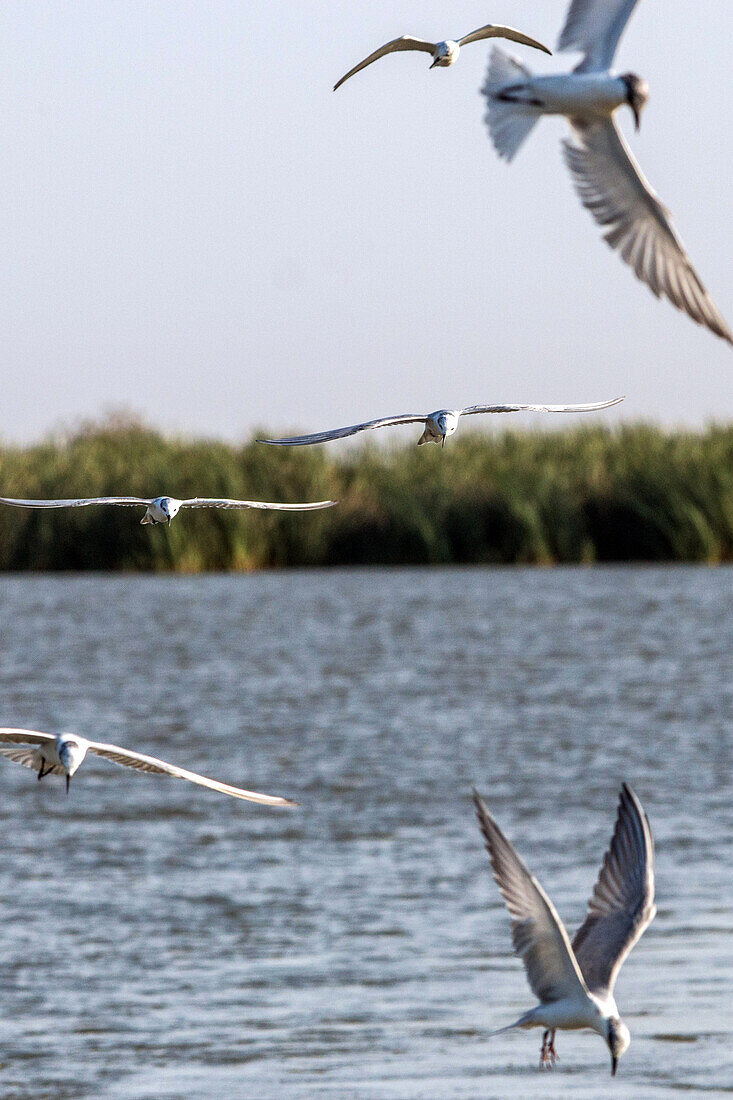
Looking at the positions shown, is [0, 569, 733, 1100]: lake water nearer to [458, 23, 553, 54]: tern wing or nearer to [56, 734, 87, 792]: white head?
[56, 734, 87, 792]: white head

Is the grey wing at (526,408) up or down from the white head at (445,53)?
down

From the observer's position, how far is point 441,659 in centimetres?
3191

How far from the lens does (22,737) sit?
463 cm

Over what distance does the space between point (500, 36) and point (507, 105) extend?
298mm

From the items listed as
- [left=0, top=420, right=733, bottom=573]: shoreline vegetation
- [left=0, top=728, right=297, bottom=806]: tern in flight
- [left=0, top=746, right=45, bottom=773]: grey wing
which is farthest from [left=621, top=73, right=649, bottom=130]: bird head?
[left=0, top=420, right=733, bottom=573]: shoreline vegetation

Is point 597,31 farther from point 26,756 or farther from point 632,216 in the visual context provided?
point 26,756

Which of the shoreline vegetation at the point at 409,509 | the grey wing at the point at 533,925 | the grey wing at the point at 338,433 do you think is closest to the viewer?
the grey wing at the point at 338,433

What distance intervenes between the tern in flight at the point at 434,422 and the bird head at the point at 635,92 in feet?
1.88

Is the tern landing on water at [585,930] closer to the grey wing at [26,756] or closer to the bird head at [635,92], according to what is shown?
the grey wing at [26,756]

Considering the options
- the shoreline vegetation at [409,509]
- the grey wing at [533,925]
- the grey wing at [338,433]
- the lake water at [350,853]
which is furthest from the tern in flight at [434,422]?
the shoreline vegetation at [409,509]

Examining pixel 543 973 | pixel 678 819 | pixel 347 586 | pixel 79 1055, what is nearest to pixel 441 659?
pixel 347 586

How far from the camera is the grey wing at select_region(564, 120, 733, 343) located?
387 centimetres

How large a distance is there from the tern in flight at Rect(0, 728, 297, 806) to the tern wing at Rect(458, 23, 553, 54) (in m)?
1.69

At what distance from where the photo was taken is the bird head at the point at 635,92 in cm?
387
